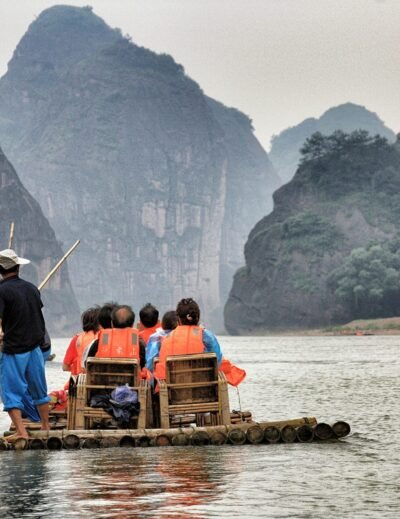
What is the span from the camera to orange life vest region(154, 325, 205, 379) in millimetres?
14531

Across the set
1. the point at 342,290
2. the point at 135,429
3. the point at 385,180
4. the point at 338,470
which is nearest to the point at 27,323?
the point at 135,429

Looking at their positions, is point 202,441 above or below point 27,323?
below

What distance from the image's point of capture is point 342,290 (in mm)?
142625

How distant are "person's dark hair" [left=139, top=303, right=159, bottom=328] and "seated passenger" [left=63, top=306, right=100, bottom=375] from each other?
71 cm

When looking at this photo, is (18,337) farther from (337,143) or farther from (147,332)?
(337,143)

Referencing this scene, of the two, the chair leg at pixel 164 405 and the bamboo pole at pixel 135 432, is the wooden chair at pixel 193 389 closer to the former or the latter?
the chair leg at pixel 164 405

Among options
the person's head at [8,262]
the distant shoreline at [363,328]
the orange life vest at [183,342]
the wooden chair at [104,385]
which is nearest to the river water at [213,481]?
the wooden chair at [104,385]

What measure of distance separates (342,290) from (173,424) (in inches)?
5072

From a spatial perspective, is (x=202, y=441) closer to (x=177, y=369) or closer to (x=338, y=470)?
(x=177, y=369)

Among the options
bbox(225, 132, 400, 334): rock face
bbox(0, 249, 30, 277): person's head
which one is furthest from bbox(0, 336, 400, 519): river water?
bbox(225, 132, 400, 334): rock face

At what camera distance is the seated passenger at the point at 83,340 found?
15219mm

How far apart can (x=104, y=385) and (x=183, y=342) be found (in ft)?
3.57

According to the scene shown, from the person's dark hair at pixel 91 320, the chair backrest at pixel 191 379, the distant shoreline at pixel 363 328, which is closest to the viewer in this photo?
the chair backrest at pixel 191 379

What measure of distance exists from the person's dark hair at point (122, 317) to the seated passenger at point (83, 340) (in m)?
0.76
